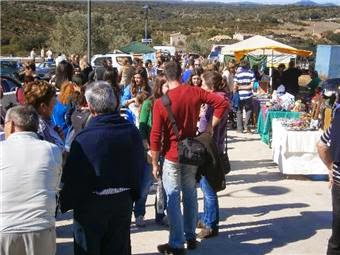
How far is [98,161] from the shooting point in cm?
359

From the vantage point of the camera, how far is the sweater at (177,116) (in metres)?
5.03

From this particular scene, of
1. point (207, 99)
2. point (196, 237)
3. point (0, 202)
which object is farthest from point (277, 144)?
point (0, 202)

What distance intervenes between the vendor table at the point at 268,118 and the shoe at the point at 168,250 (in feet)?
18.3

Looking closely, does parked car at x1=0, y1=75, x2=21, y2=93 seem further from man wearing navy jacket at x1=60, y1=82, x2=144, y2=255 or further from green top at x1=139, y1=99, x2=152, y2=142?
man wearing navy jacket at x1=60, y1=82, x2=144, y2=255

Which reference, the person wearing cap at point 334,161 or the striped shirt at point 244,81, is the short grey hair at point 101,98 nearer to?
the person wearing cap at point 334,161

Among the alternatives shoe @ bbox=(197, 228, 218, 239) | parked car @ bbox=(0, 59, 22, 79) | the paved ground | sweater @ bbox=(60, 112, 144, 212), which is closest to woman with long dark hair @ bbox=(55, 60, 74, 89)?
the paved ground

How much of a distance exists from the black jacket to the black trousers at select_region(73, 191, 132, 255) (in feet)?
5.38

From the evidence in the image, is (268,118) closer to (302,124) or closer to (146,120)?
(302,124)

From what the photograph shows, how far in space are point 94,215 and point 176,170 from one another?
1596 mm

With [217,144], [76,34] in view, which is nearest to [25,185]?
[217,144]

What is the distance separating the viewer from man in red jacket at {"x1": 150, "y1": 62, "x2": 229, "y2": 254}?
5.05m

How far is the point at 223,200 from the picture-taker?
7598 millimetres

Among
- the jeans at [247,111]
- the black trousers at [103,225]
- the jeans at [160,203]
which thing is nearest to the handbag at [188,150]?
the jeans at [160,203]

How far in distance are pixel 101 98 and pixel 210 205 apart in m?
2.53
